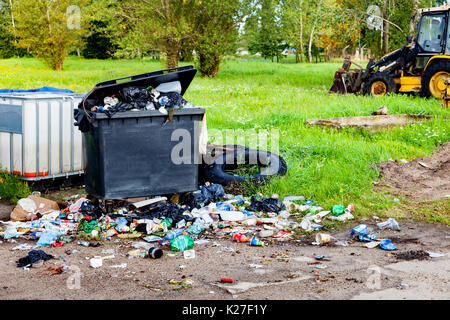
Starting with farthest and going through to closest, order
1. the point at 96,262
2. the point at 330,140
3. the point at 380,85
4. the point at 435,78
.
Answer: the point at 380,85
the point at 435,78
the point at 330,140
the point at 96,262

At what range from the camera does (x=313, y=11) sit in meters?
18.6

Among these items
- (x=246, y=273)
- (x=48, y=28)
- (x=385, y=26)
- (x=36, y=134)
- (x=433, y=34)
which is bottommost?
(x=246, y=273)

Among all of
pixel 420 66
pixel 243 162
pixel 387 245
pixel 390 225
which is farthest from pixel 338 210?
pixel 420 66

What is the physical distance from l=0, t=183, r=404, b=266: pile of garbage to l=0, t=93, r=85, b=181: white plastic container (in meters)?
0.66

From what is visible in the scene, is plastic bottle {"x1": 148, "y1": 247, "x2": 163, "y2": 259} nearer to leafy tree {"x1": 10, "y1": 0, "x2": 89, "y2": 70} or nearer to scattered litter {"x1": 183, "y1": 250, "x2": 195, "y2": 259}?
scattered litter {"x1": 183, "y1": 250, "x2": 195, "y2": 259}

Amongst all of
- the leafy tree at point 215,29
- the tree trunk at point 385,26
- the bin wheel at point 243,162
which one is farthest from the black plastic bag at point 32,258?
the leafy tree at point 215,29

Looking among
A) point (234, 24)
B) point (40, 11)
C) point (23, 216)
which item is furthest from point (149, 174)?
point (40, 11)

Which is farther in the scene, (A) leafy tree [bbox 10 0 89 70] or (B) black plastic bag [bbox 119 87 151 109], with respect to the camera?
(A) leafy tree [bbox 10 0 89 70]

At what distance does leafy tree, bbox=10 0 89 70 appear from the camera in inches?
1319

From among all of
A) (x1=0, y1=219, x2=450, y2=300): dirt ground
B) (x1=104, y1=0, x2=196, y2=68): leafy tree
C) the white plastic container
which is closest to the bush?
the white plastic container

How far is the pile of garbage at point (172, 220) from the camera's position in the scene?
16.7 ft

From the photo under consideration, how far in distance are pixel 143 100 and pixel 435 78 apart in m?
10.2

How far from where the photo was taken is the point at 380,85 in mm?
14836

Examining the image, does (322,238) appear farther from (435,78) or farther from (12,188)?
(435,78)
